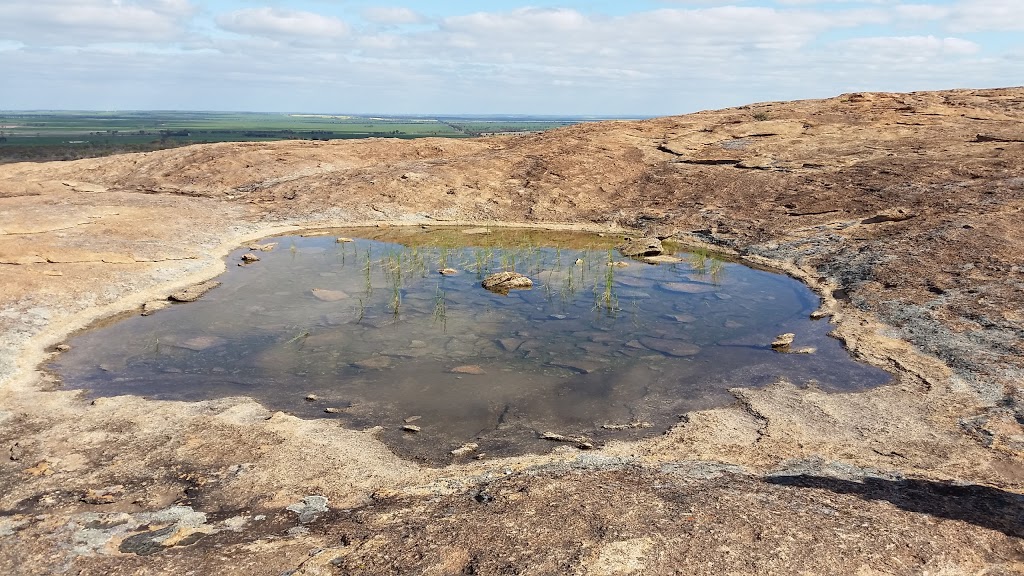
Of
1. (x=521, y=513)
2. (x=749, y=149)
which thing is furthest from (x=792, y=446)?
(x=749, y=149)

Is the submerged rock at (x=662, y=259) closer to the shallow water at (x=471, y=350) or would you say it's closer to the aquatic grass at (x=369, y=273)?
the shallow water at (x=471, y=350)

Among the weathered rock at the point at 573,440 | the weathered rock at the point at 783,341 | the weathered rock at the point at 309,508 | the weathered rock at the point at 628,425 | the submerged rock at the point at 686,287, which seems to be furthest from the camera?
the submerged rock at the point at 686,287

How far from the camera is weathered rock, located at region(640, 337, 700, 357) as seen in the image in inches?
403

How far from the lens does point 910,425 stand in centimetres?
751

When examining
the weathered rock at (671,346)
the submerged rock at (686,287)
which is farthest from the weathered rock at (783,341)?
the submerged rock at (686,287)

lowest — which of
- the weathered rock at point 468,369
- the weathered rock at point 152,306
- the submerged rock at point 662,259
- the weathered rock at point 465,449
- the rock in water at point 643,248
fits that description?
the weathered rock at point 465,449

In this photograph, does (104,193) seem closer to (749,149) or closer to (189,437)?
(189,437)

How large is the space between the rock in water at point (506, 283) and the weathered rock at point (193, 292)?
19.0 ft

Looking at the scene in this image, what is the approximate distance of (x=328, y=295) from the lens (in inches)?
516

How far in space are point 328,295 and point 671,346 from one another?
693cm

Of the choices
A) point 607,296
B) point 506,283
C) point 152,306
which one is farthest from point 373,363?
point 607,296

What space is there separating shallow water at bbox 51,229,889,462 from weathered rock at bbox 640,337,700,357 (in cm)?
4

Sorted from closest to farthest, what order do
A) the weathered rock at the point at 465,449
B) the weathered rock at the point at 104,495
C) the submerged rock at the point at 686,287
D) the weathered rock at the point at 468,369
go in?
the weathered rock at the point at 104,495, the weathered rock at the point at 465,449, the weathered rock at the point at 468,369, the submerged rock at the point at 686,287

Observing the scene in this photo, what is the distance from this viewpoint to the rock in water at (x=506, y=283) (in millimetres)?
13961
